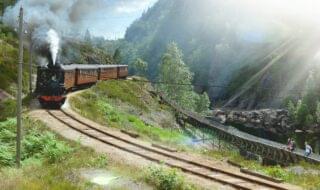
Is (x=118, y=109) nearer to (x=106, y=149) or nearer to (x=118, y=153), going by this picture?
(x=106, y=149)

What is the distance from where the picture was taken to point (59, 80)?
44031 mm

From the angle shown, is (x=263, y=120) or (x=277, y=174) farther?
(x=263, y=120)

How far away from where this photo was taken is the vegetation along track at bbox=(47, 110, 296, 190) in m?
22.0

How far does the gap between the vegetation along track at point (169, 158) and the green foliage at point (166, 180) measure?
2566mm

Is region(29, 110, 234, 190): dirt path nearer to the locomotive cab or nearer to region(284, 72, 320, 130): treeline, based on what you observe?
the locomotive cab

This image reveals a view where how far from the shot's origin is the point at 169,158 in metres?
27.7

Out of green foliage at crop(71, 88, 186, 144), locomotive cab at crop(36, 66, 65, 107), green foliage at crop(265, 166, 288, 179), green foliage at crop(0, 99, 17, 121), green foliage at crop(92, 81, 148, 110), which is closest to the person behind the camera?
green foliage at crop(265, 166, 288, 179)

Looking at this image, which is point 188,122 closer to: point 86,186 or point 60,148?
point 60,148

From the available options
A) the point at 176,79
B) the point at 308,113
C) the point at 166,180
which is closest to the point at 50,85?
the point at 166,180

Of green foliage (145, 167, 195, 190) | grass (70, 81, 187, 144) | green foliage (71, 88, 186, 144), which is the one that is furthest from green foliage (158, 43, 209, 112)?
green foliage (145, 167, 195, 190)

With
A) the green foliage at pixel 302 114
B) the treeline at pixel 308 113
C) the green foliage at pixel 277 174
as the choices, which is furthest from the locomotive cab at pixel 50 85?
the green foliage at pixel 302 114

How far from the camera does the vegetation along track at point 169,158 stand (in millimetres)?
22031

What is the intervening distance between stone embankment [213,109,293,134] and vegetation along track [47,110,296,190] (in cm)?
10668

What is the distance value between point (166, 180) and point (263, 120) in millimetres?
135709
